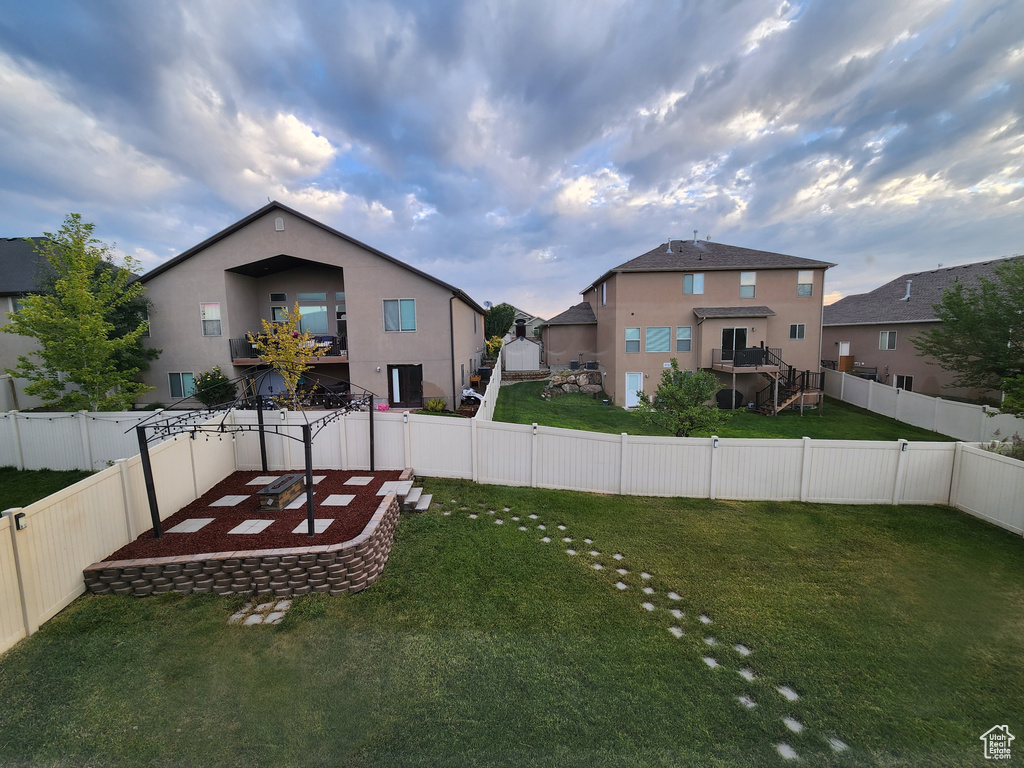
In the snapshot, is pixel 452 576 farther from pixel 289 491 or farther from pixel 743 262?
pixel 743 262

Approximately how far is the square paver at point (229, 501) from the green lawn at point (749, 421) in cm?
944

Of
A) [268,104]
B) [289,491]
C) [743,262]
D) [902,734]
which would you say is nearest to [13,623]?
[289,491]

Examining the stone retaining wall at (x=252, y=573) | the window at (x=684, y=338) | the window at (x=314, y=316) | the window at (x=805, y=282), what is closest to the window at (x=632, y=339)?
the window at (x=684, y=338)

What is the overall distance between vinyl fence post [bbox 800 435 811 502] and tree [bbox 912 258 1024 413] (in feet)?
25.3

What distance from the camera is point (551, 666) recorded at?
4312 millimetres

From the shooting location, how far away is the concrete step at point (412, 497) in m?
8.51

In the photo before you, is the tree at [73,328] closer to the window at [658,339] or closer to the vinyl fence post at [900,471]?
the window at [658,339]

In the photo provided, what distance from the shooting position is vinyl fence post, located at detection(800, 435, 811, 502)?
8.73m

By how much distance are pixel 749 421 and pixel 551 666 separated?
1730cm

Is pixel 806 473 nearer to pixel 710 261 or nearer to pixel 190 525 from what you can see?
pixel 190 525

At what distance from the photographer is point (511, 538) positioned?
7363mm

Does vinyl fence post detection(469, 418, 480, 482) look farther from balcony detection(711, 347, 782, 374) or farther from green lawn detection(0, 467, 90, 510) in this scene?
balcony detection(711, 347, 782, 374)

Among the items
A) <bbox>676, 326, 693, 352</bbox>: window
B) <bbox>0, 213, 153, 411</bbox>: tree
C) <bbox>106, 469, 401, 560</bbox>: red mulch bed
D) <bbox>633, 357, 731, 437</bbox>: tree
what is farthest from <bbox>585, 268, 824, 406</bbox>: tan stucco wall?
<bbox>0, 213, 153, 411</bbox>: tree

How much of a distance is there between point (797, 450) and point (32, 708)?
12.3 meters
